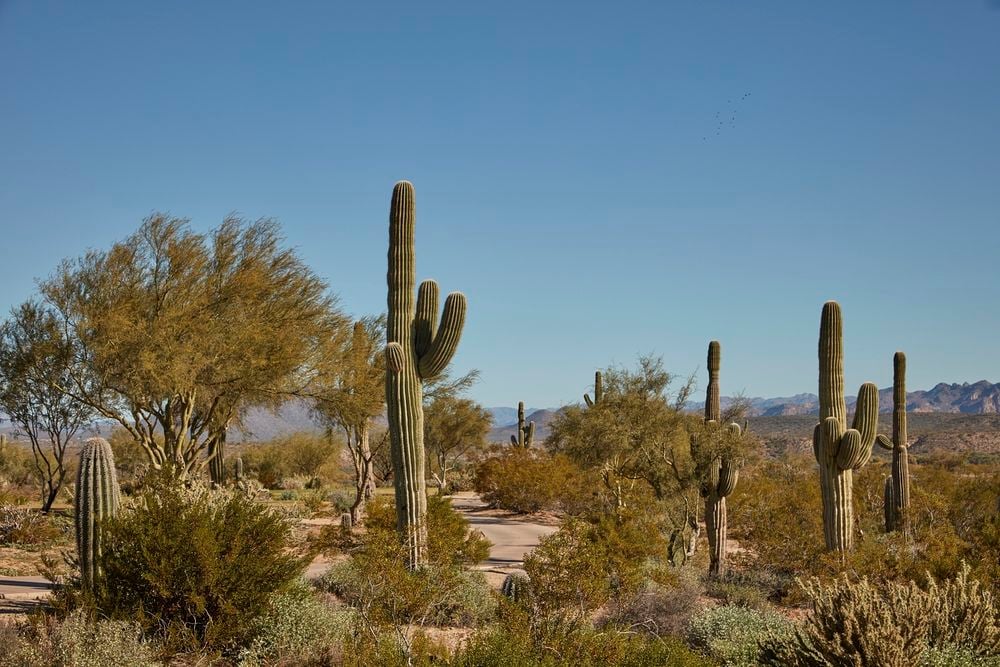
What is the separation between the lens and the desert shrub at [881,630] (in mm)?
7047

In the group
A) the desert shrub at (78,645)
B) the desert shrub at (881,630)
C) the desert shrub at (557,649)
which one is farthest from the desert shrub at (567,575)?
the desert shrub at (78,645)

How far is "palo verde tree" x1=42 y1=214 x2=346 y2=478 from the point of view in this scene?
20.1 meters

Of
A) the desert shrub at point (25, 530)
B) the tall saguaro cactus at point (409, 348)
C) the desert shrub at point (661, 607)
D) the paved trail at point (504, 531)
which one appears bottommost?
the paved trail at point (504, 531)

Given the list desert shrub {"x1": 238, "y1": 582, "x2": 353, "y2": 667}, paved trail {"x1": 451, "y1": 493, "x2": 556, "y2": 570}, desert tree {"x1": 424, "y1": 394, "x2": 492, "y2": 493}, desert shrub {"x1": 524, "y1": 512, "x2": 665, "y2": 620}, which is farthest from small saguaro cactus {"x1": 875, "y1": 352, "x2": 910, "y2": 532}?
desert tree {"x1": 424, "y1": 394, "x2": 492, "y2": 493}

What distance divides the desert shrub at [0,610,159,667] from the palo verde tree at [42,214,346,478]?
10146 mm

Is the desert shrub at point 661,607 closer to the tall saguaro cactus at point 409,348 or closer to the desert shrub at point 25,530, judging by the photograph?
the tall saguaro cactus at point 409,348

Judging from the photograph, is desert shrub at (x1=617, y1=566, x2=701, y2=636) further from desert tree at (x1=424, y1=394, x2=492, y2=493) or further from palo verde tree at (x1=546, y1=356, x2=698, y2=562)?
desert tree at (x1=424, y1=394, x2=492, y2=493)

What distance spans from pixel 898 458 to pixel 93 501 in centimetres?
2070

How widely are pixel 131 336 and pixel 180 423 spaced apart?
314cm

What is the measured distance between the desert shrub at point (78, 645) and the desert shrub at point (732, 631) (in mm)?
5975

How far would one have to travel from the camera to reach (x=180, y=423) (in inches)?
875

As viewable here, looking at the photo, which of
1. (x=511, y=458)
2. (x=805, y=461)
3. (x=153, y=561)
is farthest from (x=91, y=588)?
(x=805, y=461)

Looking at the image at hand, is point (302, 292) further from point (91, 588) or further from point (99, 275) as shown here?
point (91, 588)

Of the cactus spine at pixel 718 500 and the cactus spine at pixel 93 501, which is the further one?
the cactus spine at pixel 718 500
